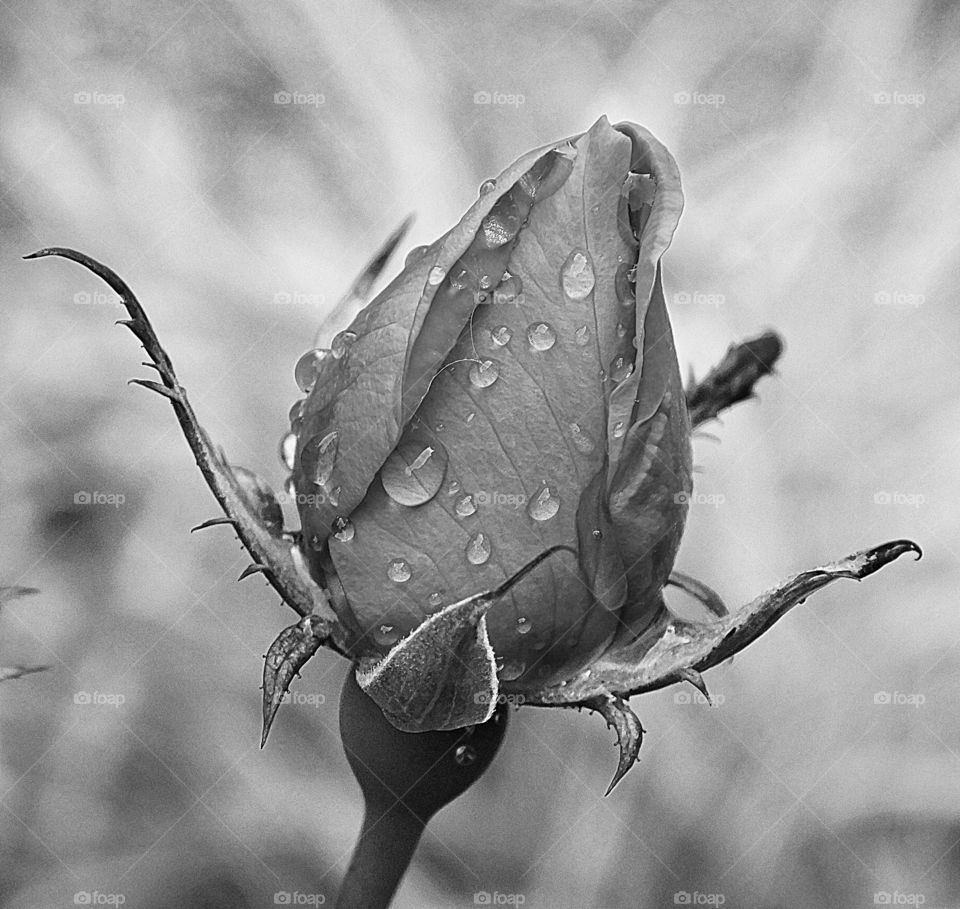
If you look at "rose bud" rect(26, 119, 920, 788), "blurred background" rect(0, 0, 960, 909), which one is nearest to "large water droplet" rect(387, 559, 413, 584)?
"rose bud" rect(26, 119, 920, 788)

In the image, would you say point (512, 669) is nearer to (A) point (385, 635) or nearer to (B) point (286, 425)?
(A) point (385, 635)

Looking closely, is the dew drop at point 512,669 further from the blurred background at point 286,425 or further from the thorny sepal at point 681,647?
the blurred background at point 286,425

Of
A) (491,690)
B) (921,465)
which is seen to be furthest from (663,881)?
(491,690)

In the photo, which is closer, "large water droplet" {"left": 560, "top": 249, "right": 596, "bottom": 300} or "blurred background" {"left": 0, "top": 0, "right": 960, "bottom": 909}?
"large water droplet" {"left": 560, "top": 249, "right": 596, "bottom": 300}

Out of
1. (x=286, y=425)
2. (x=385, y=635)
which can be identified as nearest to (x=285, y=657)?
(x=385, y=635)

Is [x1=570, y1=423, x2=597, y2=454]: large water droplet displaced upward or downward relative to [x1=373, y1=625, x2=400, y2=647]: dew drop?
upward

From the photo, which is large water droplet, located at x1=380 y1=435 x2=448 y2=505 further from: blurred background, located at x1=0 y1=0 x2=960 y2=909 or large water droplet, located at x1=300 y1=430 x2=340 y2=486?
blurred background, located at x1=0 y1=0 x2=960 y2=909

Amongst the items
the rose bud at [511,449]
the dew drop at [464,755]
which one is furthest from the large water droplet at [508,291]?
the dew drop at [464,755]
